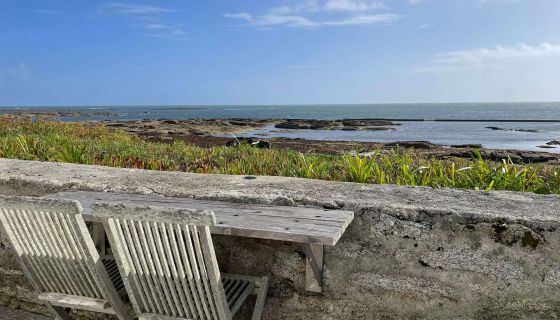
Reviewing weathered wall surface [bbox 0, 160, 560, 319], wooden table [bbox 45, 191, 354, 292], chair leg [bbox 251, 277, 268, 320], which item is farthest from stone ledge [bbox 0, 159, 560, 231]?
chair leg [bbox 251, 277, 268, 320]

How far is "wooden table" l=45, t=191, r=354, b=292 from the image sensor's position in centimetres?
204

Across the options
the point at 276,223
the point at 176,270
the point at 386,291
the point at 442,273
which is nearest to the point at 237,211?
the point at 276,223

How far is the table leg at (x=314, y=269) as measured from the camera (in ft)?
8.32

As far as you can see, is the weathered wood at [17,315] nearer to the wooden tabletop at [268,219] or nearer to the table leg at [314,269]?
the wooden tabletop at [268,219]

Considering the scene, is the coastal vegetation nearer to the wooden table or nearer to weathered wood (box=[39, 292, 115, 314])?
the wooden table

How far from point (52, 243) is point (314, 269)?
1.35 m

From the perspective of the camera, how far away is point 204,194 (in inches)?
113

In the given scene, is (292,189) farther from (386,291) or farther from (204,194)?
(386,291)

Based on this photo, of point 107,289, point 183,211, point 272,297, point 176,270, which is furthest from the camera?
point 272,297

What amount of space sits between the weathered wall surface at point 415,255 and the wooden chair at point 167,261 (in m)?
0.49

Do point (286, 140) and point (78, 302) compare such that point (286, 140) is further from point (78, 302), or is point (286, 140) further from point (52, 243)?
point (52, 243)

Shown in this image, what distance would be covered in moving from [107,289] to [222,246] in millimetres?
729

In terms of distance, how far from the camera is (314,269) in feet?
8.41

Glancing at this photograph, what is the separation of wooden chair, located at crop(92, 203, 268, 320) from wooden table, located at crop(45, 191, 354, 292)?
204mm
